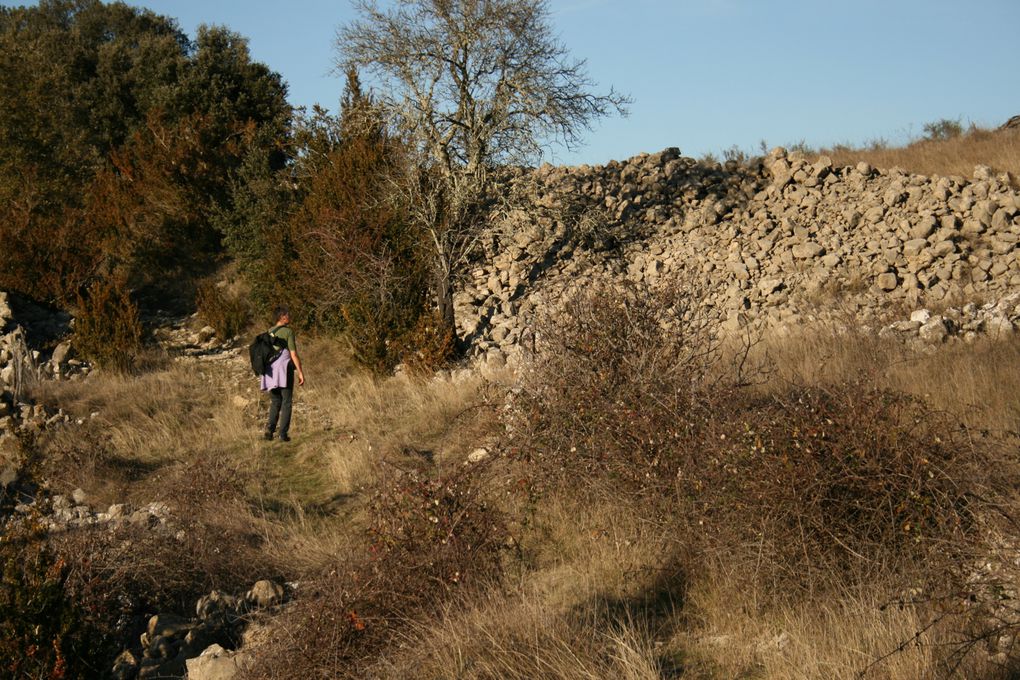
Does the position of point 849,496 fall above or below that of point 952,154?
below

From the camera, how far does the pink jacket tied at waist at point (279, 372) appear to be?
37.3 ft

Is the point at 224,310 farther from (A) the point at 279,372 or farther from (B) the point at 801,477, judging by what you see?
(B) the point at 801,477

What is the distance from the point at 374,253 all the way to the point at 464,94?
3.03 meters

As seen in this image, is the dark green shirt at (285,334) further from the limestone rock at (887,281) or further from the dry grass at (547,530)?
the limestone rock at (887,281)

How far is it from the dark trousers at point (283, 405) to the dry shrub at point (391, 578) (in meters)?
5.68

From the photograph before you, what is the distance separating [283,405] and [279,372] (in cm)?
43

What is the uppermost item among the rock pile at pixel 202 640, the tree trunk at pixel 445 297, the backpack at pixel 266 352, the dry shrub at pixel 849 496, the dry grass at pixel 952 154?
the dry grass at pixel 952 154

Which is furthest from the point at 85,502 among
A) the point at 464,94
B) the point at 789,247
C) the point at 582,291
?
the point at 789,247

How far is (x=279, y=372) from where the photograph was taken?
11.4 m

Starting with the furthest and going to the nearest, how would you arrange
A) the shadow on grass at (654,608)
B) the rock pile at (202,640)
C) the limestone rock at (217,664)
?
the rock pile at (202,640), the limestone rock at (217,664), the shadow on grass at (654,608)

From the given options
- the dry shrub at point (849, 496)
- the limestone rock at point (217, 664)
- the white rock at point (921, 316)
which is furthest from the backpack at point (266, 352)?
the white rock at point (921, 316)

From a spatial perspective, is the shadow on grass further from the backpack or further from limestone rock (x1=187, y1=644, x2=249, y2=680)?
the backpack

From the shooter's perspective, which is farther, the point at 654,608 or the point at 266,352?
the point at 266,352

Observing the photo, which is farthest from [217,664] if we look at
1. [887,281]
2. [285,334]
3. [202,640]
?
[887,281]
